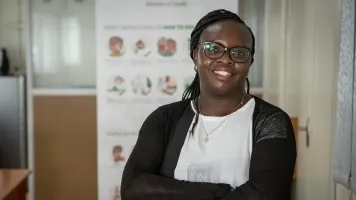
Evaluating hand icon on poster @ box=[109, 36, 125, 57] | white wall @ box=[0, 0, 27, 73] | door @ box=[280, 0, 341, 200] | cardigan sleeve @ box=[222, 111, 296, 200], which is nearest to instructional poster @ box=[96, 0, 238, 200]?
hand icon on poster @ box=[109, 36, 125, 57]

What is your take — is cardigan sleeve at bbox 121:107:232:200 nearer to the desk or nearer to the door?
the desk

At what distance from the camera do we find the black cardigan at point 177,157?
1273 mm

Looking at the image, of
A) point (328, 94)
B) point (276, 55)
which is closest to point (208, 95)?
point (328, 94)

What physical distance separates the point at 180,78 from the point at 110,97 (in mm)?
517

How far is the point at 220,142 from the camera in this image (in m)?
1.34

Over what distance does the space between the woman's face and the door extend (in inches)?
44.2

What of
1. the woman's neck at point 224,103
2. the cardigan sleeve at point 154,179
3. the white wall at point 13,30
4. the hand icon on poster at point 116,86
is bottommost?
the cardigan sleeve at point 154,179

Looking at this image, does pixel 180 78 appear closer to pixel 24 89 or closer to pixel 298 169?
pixel 298 169

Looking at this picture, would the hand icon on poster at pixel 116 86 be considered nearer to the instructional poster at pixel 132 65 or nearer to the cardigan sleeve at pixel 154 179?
the instructional poster at pixel 132 65

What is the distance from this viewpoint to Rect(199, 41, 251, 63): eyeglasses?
133 centimetres

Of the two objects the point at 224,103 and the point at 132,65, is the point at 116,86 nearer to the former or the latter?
the point at 132,65

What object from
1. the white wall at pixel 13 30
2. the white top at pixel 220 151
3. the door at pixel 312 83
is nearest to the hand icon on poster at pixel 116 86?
the white wall at pixel 13 30

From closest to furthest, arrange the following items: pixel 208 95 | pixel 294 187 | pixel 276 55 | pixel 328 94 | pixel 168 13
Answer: pixel 208 95
pixel 328 94
pixel 168 13
pixel 294 187
pixel 276 55

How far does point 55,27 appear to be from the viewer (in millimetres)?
3586
